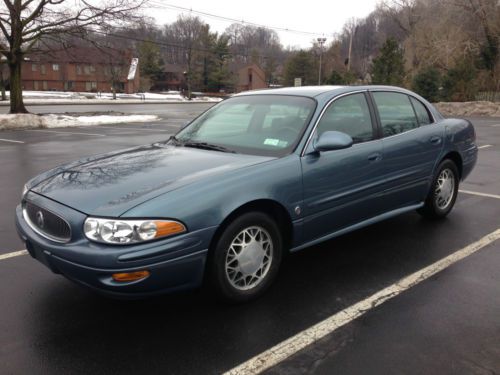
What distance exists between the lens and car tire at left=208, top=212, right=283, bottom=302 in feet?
10.3

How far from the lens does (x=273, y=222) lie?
3439mm

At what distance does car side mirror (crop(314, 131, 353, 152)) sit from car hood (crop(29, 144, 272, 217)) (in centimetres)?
45

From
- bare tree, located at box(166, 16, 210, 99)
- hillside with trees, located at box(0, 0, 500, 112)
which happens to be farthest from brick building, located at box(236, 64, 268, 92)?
bare tree, located at box(166, 16, 210, 99)

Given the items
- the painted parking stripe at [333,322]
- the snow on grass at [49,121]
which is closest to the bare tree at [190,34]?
the snow on grass at [49,121]

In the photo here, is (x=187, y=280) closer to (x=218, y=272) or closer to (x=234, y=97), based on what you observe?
(x=218, y=272)

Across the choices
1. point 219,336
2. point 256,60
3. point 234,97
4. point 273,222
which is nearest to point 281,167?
point 273,222

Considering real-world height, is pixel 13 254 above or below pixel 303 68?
below

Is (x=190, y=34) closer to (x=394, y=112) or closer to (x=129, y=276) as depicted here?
(x=394, y=112)

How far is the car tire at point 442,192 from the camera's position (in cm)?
515

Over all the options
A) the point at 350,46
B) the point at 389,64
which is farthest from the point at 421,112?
the point at 350,46

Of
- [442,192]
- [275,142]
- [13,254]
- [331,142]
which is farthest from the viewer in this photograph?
[442,192]

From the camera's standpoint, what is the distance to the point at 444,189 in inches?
208

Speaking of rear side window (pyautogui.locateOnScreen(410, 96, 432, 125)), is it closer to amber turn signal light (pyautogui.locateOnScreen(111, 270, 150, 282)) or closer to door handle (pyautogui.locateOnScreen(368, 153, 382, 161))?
door handle (pyautogui.locateOnScreen(368, 153, 382, 161))

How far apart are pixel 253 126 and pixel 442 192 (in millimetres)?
2463
